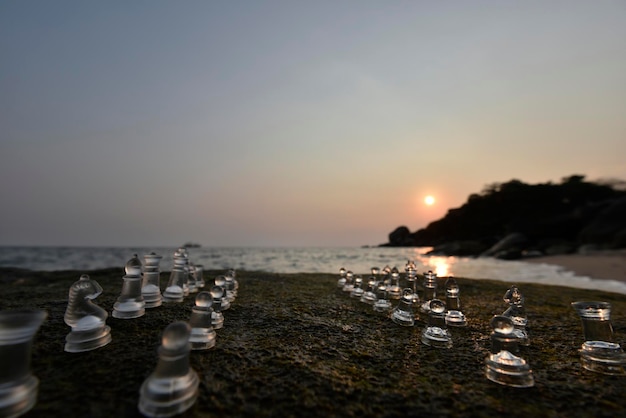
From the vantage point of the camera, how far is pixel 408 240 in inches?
3054

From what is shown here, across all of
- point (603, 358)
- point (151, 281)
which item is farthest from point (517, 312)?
point (151, 281)

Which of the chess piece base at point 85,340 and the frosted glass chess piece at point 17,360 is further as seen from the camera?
the chess piece base at point 85,340

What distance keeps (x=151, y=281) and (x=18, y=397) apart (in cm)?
202

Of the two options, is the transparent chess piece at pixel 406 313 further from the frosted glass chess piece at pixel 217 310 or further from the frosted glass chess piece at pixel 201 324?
the frosted glass chess piece at pixel 201 324

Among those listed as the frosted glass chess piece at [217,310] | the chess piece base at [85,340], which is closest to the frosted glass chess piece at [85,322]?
the chess piece base at [85,340]

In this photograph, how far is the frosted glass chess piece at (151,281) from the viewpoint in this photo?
9.41 feet

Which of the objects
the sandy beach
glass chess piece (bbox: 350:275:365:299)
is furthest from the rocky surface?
the sandy beach

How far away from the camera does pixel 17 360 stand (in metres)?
1.23

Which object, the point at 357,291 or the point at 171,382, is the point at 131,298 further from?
the point at 357,291

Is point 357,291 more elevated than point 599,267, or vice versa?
point 599,267

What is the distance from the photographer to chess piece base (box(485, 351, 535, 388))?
1.52 meters

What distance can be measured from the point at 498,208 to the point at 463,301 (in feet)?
205

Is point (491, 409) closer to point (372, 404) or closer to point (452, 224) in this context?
point (372, 404)

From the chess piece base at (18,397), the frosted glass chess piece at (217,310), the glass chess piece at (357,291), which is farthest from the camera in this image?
the glass chess piece at (357,291)
